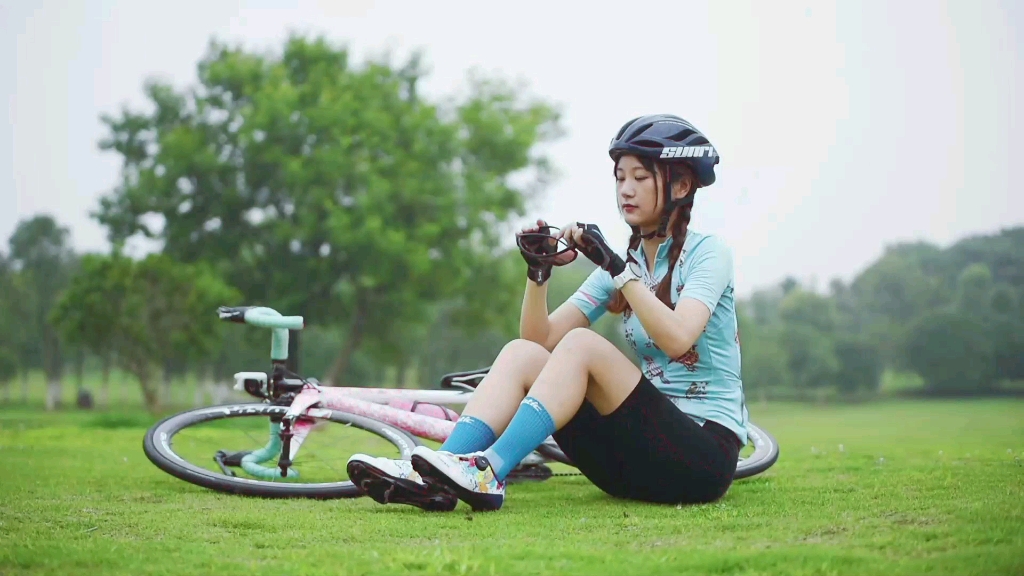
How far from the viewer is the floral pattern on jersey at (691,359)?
3.89 metres

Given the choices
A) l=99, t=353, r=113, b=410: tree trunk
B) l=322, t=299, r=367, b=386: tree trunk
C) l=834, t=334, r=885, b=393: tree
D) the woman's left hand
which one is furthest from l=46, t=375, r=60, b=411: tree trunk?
the woman's left hand

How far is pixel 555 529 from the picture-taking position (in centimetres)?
346

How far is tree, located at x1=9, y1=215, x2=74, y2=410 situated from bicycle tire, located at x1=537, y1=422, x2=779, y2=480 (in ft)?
75.3

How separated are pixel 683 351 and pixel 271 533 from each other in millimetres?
1484

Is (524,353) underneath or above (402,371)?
above

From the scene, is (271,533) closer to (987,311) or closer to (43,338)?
(987,311)

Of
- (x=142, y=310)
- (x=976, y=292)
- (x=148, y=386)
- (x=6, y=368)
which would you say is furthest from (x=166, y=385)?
(x=976, y=292)

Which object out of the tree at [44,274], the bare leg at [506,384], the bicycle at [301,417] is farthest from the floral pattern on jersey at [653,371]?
the tree at [44,274]

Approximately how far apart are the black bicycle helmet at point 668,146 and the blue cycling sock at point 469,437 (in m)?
0.99

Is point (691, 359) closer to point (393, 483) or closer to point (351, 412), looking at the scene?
point (393, 483)

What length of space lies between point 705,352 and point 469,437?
36.1 inches

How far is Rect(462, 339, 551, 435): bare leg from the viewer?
12.1 feet

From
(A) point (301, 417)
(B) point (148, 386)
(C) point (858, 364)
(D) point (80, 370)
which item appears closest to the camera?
(A) point (301, 417)

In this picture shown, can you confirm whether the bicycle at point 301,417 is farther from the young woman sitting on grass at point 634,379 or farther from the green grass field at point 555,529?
the young woman sitting on grass at point 634,379
